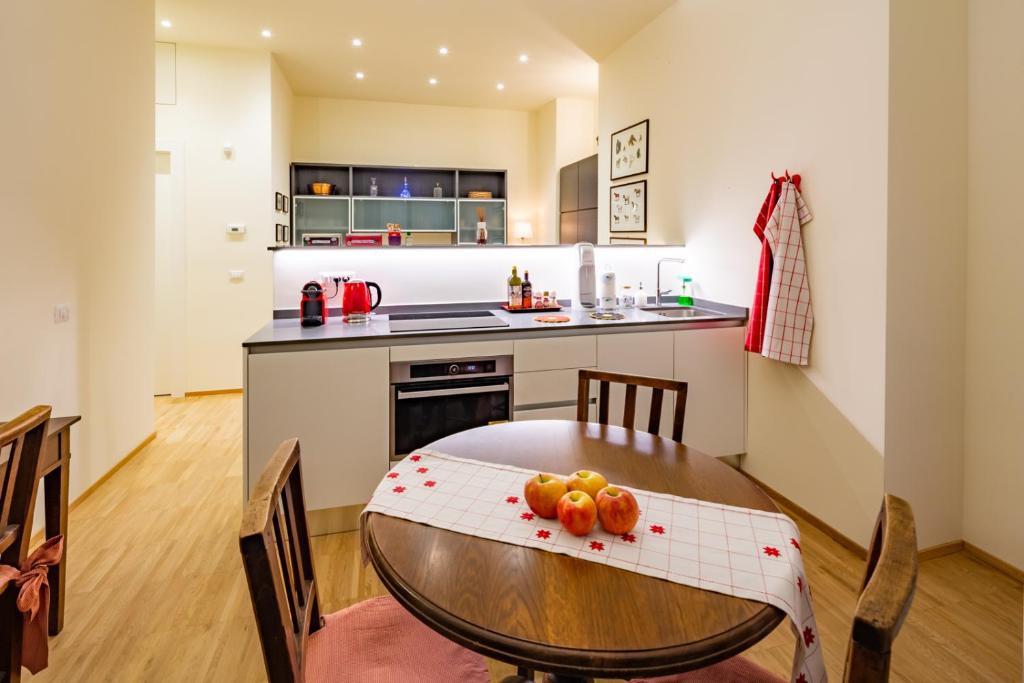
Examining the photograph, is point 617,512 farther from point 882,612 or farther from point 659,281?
point 659,281

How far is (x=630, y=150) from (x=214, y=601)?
373 centimetres

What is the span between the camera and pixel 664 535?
1.04 metres

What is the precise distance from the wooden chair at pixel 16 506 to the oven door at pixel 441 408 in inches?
51.1

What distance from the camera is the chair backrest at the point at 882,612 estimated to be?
61 centimetres

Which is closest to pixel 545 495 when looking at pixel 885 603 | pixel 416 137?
pixel 885 603

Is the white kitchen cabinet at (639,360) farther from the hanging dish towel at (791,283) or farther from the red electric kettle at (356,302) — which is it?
the red electric kettle at (356,302)

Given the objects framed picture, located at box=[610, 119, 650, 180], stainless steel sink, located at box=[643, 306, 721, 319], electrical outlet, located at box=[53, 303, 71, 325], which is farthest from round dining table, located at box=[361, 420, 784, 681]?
framed picture, located at box=[610, 119, 650, 180]

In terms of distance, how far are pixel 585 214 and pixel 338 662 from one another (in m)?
5.05

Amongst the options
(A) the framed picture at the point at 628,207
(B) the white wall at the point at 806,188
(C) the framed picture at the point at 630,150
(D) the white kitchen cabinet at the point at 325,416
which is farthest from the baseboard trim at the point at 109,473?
(C) the framed picture at the point at 630,150

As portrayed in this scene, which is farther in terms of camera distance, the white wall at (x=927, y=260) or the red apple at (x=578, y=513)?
the white wall at (x=927, y=260)

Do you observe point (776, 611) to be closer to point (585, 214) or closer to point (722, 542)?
point (722, 542)

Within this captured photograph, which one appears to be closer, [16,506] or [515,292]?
[16,506]

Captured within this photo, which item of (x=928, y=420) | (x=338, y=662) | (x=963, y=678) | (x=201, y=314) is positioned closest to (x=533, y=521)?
(x=338, y=662)

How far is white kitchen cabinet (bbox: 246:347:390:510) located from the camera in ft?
7.68
